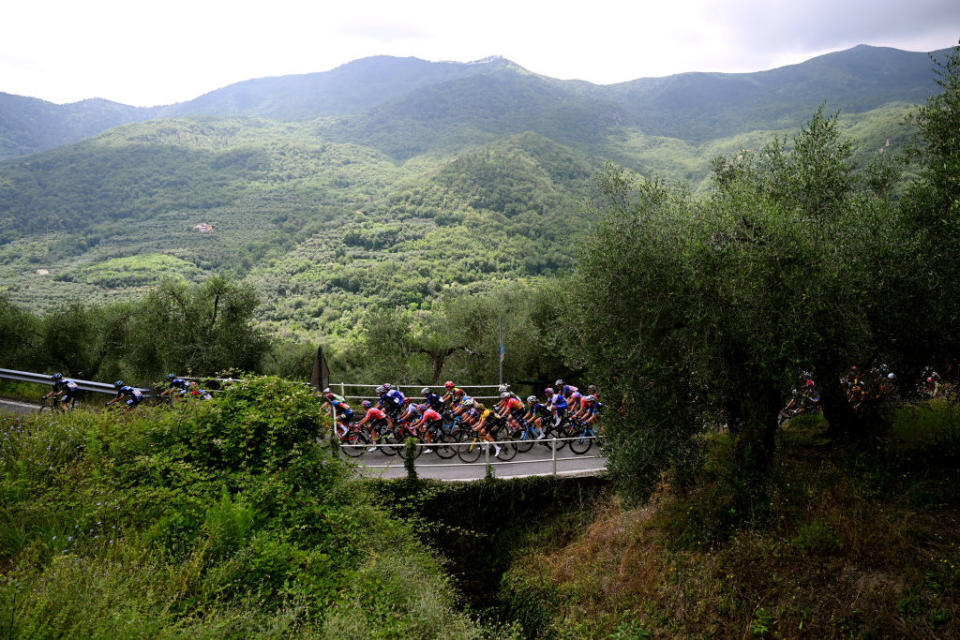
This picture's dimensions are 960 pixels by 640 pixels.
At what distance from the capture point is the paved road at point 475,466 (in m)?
12.5

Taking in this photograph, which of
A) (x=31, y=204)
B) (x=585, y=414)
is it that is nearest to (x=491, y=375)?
(x=585, y=414)

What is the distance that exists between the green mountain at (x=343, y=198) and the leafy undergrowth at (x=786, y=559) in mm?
8267

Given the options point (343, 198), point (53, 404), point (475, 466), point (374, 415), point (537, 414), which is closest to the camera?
point (53, 404)

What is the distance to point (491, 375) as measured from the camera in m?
22.9

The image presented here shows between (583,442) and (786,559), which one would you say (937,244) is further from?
(583,442)

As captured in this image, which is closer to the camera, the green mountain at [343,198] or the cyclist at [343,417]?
the cyclist at [343,417]

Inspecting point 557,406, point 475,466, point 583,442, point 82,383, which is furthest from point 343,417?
point 583,442

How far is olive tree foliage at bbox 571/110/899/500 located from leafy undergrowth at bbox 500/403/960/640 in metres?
0.78

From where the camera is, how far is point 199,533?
6.22m

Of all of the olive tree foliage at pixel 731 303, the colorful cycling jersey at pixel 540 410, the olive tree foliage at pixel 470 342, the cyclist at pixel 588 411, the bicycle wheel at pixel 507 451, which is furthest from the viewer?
the olive tree foliage at pixel 470 342

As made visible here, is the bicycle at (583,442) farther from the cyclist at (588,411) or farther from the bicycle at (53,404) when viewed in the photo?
the bicycle at (53,404)

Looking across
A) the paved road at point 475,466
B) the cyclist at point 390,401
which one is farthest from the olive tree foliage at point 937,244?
the cyclist at point 390,401

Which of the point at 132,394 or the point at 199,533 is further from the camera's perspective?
the point at 132,394

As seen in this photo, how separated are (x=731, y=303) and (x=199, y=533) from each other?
334 inches
